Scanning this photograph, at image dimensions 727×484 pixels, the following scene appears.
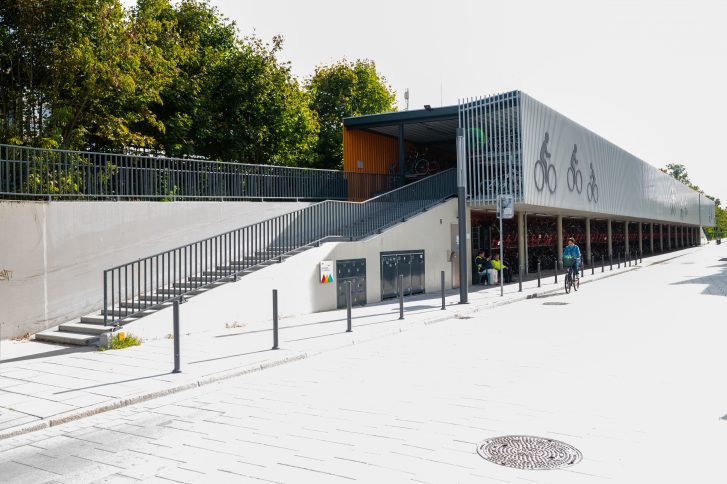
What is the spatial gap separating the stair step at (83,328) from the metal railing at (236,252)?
0.68 ft

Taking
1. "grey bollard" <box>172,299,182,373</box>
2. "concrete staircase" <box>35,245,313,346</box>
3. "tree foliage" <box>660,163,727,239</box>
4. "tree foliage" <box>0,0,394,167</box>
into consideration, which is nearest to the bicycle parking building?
"tree foliage" <box>0,0,394,167</box>

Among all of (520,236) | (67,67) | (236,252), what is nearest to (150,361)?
(236,252)

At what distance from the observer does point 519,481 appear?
4285 mm

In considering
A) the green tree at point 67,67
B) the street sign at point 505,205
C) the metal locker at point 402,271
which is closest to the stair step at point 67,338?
Answer: the green tree at point 67,67

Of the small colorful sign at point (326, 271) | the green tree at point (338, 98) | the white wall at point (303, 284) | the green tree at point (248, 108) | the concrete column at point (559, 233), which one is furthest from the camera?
the green tree at point (338, 98)

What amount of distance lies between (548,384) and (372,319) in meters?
6.69

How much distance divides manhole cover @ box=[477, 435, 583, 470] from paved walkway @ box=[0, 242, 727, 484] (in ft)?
0.38

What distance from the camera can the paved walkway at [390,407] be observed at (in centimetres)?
467

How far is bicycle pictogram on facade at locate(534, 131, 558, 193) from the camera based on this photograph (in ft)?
75.3

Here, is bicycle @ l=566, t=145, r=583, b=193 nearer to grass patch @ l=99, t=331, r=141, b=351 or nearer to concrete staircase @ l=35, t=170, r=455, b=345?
concrete staircase @ l=35, t=170, r=455, b=345

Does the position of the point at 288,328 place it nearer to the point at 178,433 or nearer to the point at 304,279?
the point at 304,279

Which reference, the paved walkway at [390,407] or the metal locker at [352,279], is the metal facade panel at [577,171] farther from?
the paved walkway at [390,407]

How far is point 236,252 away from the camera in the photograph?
15.3 metres

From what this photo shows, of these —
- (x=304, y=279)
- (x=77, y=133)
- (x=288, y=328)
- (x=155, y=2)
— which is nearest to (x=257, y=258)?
(x=304, y=279)
